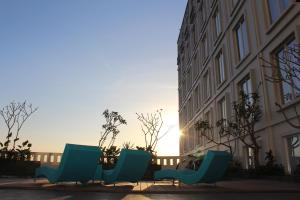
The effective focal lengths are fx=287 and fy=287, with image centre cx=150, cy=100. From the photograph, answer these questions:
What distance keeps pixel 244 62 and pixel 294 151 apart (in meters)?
6.21

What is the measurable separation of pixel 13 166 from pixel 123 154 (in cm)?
1011

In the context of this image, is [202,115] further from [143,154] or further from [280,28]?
[143,154]

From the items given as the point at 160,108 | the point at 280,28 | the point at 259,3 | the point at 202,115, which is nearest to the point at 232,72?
the point at 259,3

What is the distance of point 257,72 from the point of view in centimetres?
1437

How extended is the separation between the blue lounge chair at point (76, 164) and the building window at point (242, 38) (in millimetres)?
11088

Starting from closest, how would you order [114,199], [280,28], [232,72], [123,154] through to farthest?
[114,199], [123,154], [280,28], [232,72]

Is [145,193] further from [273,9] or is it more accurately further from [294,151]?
[273,9]

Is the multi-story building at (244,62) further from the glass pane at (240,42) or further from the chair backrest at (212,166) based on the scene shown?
the chair backrest at (212,166)

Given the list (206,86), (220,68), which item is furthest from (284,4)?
(206,86)

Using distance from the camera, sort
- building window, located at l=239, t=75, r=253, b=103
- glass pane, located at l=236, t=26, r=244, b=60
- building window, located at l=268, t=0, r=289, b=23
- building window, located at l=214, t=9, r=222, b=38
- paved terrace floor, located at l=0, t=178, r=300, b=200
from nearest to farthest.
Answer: paved terrace floor, located at l=0, t=178, r=300, b=200 → building window, located at l=268, t=0, r=289, b=23 → building window, located at l=239, t=75, r=253, b=103 → glass pane, located at l=236, t=26, r=244, b=60 → building window, located at l=214, t=9, r=222, b=38

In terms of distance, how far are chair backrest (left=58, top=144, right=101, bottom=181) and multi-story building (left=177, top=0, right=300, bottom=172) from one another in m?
6.01

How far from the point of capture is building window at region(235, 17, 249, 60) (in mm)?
16320

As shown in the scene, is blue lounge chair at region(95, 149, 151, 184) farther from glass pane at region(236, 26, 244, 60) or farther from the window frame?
glass pane at region(236, 26, 244, 60)

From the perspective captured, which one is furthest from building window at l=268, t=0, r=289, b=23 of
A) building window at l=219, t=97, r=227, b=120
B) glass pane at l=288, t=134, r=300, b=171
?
building window at l=219, t=97, r=227, b=120
